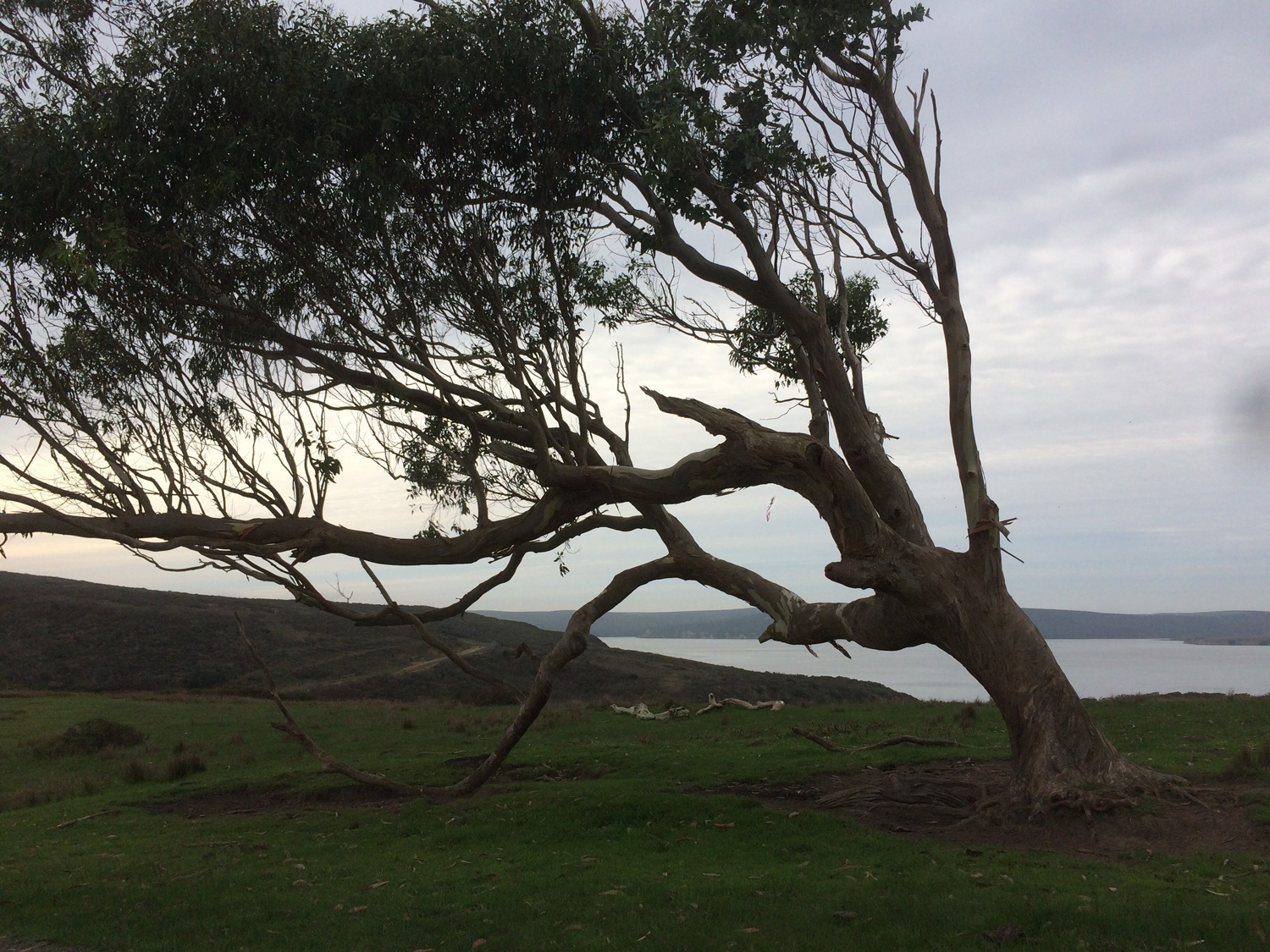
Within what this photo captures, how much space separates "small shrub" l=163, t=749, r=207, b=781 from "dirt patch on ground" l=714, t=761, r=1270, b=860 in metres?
11.3

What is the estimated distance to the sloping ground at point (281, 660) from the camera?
126 ft

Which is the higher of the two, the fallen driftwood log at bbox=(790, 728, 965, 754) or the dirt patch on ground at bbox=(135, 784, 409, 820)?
the fallen driftwood log at bbox=(790, 728, 965, 754)

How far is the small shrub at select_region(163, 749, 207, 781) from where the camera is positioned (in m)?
18.2

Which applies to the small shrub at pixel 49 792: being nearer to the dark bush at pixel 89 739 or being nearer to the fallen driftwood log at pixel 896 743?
the dark bush at pixel 89 739

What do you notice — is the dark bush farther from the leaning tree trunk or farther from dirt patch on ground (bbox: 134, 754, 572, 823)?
the leaning tree trunk

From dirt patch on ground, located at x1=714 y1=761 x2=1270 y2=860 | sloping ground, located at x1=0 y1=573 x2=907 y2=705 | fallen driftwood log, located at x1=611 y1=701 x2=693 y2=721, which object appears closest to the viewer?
dirt patch on ground, located at x1=714 y1=761 x2=1270 y2=860

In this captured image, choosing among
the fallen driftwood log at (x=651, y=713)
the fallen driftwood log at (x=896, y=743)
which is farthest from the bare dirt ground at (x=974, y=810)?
the fallen driftwood log at (x=651, y=713)

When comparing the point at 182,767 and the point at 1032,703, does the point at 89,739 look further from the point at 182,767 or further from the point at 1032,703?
the point at 1032,703

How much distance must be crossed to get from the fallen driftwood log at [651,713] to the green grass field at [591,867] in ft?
14.4

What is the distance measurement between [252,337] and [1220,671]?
82078 millimetres

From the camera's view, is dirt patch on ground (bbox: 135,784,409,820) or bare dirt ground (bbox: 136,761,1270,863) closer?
bare dirt ground (bbox: 136,761,1270,863)

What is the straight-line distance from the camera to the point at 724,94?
13.3m

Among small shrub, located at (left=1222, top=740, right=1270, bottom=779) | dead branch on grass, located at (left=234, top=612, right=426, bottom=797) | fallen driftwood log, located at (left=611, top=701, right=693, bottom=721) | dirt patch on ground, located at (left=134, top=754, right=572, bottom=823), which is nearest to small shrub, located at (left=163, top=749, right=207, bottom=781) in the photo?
dirt patch on ground, located at (left=134, top=754, right=572, bottom=823)

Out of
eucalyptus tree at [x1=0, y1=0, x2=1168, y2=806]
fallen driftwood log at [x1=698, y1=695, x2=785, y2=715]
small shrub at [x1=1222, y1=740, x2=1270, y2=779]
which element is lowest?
fallen driftwood log at [x1=698, y1=695, x2=785, y2=715]
